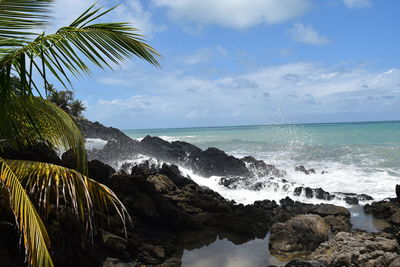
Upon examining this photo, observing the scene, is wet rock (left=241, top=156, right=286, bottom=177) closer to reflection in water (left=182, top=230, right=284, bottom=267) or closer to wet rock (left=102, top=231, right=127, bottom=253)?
reflection in water (left=182, top=230, right=284, bottom=267)

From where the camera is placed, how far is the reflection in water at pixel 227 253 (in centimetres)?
865

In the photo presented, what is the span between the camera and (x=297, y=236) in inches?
388

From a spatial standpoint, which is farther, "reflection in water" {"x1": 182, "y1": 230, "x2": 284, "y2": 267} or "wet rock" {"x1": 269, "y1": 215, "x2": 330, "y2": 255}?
"wet rock" {"x1": 269, "y1": 215, "x2": 330, "y2": 255}

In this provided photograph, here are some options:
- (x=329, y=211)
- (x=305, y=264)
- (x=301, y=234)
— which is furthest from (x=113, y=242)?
(x=329, y=211)

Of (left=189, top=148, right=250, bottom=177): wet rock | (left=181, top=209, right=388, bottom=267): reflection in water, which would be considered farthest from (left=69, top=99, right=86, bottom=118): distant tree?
(left=181, top=209, right=388, bottom=267): reflection in water

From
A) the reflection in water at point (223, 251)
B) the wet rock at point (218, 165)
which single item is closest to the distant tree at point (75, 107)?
the wet rock at point (218, 165)

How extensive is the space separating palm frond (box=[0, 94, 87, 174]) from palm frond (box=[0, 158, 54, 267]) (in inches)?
33.2

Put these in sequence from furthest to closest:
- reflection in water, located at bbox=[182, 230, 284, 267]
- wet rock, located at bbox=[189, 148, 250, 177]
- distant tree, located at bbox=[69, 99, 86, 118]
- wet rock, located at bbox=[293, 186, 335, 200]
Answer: distant tree, located at bbox=[69, 99, 86, 118] < wet rock, located at bbox=[189, 148, 250, 177] < wet rock, located at bbox=[293, 186, 335, 200] < reflection in water, located at bbox=[182, 230, 284, 267]

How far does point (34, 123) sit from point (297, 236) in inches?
316

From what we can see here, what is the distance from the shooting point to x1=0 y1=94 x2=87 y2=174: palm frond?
11.9 ft

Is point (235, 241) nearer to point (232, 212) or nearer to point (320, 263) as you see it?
point (232, 212)

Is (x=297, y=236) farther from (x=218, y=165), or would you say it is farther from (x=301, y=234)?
(x=218, y=165)

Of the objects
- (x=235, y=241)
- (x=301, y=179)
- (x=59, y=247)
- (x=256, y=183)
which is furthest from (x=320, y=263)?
(x=301, y=179)

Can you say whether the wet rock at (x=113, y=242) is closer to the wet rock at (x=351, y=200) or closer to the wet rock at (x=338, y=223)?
the wet rock at (x=338, y=223)
